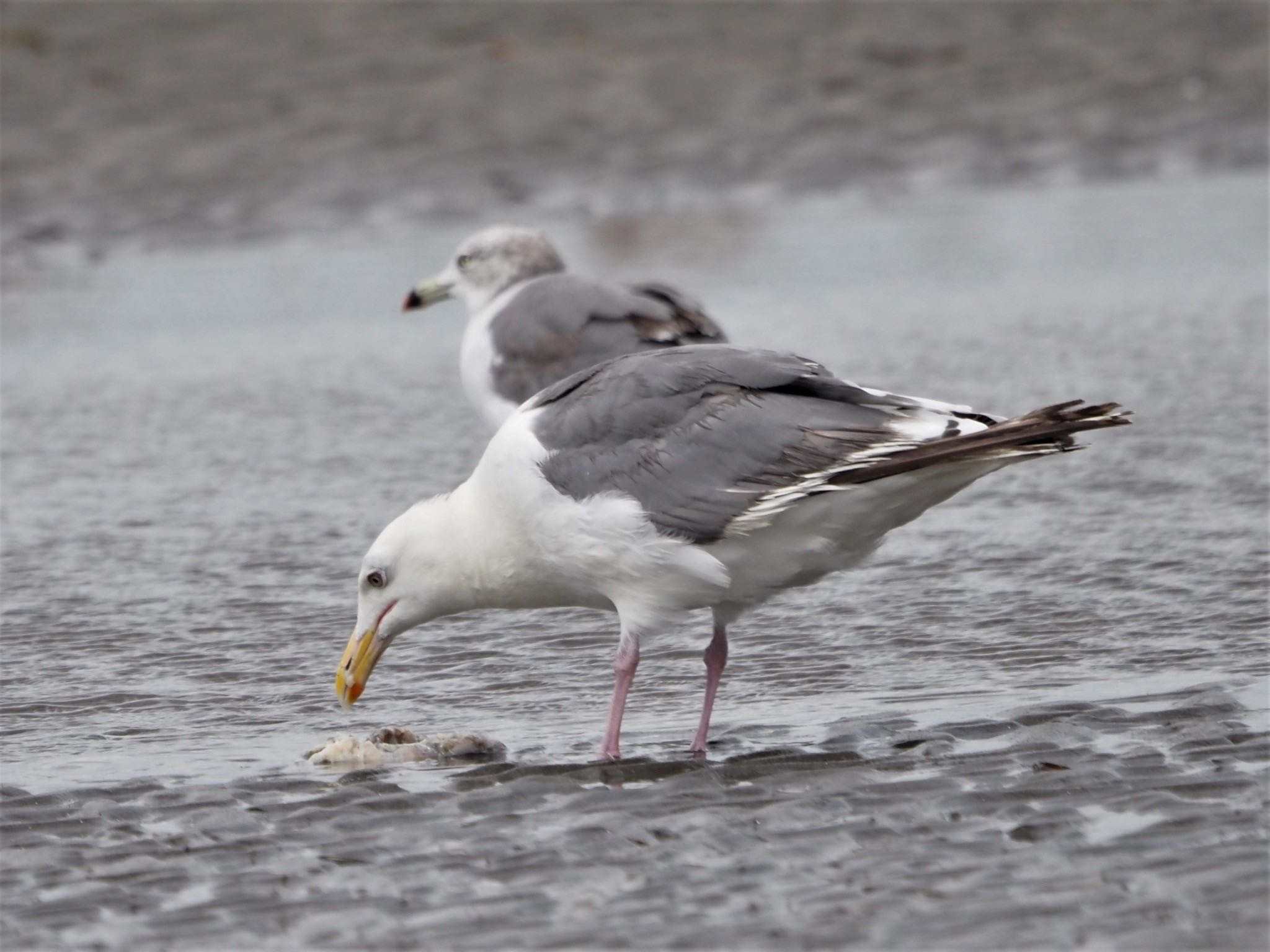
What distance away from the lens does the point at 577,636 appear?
22.9 ft

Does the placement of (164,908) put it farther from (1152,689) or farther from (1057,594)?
(1057,594)

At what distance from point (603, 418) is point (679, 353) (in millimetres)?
332

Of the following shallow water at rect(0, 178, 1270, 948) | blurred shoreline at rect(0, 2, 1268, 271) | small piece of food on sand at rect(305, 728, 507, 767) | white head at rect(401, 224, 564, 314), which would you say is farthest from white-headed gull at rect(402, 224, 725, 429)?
blurred shoreline at rect(0, 2, 1268, 271)

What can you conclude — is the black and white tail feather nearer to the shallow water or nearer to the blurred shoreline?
the shallow water

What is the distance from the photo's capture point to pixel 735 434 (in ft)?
18.9

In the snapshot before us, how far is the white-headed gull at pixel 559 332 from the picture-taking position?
328 inches

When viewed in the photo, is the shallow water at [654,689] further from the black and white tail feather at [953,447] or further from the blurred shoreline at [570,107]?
the blurred shoreline at [570,107]

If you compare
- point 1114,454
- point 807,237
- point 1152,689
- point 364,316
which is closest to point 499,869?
point 1152,689

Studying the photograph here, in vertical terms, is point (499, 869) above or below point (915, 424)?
below

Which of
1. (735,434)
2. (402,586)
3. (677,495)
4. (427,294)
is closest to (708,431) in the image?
(735,434)

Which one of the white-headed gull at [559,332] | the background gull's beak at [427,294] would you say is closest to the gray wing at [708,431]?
the white-headed gull at [559,332]

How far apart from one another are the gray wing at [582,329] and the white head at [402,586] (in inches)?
90.4

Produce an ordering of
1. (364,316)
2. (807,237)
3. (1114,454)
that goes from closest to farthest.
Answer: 1. (1114,454)
2. (364,316)
3. (807,237)

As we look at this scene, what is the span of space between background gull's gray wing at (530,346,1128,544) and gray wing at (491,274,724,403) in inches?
87.5
